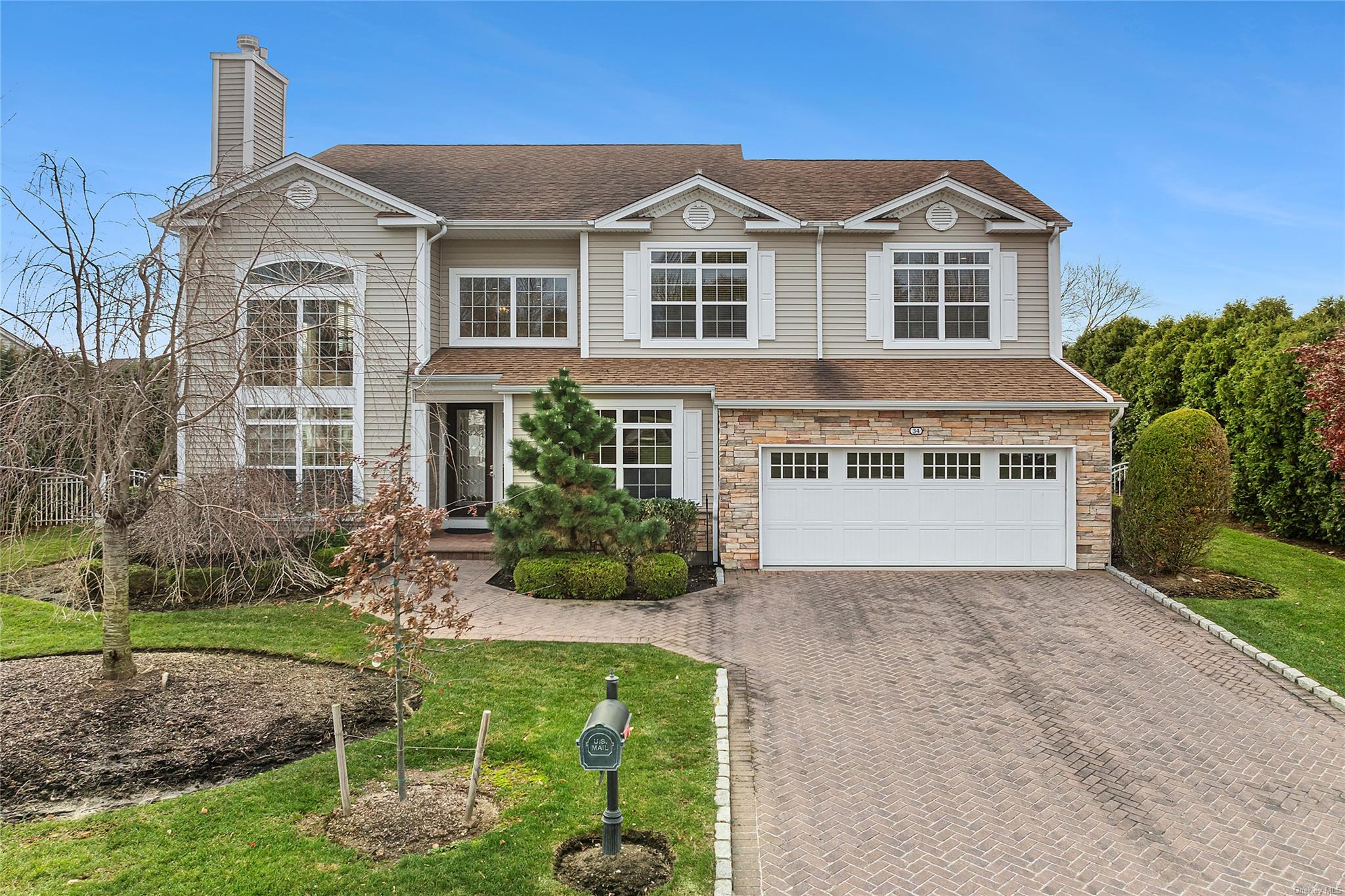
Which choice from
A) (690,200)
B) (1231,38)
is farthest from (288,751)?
(1231,38)

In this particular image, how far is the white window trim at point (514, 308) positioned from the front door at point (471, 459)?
1.39 m

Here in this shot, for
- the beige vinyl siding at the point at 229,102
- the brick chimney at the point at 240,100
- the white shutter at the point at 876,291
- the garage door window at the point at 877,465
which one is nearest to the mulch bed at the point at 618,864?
the garage door window at the point at 877,465

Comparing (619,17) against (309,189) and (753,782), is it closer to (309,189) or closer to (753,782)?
(309,189)

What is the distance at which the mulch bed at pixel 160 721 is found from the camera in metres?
5.47

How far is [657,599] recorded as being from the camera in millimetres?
11273

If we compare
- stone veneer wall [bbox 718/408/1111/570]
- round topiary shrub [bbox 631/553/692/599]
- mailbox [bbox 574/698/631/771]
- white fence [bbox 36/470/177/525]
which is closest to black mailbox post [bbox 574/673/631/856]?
mailbox [bbox 574/698/631/771]

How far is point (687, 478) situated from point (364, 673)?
7194 millimetres

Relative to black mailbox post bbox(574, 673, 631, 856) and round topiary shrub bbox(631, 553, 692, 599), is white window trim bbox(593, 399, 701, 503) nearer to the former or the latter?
round topiary shrub bbox(631, 553, 692, 599)

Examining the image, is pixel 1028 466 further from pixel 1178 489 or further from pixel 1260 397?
pixel 1260 397

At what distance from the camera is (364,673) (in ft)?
26.0

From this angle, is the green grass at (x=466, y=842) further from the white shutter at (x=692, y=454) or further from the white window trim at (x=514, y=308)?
the white window trim at (x=514, y=308)

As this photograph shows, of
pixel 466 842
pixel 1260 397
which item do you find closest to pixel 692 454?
pixel 466 842

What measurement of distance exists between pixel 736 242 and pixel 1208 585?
9697mm

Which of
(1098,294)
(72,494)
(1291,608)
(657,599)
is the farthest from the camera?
(1098,294)
